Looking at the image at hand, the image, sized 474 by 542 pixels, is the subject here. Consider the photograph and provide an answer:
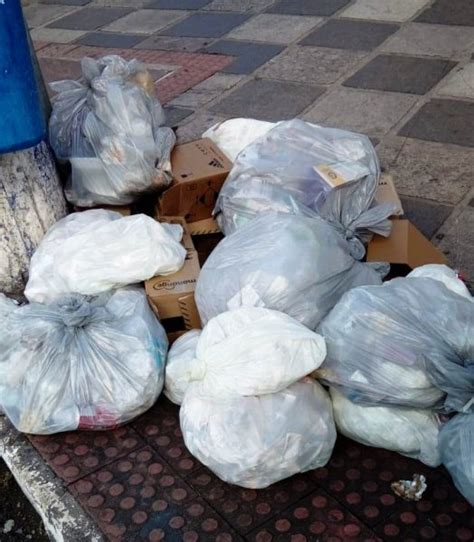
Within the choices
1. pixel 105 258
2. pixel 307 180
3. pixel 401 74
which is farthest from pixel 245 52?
pixel 105 258

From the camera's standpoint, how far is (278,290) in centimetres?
264

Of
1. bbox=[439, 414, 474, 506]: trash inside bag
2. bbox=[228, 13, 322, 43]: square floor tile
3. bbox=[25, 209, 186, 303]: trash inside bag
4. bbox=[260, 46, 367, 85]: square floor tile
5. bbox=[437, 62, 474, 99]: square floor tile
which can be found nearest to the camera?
bbox=[439, 414, 474, 506]: trash inside bag

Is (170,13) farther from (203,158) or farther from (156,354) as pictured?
(156,354)

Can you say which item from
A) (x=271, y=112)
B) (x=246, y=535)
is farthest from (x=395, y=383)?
(x=271, y=112)

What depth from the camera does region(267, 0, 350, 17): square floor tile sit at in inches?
255

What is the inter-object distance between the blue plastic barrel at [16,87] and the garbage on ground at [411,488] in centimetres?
179

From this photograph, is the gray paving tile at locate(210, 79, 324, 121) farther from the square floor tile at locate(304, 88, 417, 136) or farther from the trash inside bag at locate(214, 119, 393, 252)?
the trash inside bag at locate(214, 119, 393, 252)

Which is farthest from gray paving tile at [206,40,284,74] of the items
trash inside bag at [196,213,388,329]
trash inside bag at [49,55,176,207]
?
trash inside bag at [196,213,388,329]

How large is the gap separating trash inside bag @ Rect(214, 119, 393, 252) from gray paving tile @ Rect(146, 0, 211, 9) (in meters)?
4.09

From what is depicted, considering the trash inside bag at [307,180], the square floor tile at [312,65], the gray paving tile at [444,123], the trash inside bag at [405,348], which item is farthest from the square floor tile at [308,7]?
the trash inside bag at [405,348]

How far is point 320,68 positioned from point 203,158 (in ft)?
7.30

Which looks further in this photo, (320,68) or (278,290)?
(320,68)

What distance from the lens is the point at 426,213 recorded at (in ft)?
12.3

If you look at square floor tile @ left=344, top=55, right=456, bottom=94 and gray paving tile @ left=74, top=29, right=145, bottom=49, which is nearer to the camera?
square floor tile @ left=344, top=55, right=456, bottom=94
